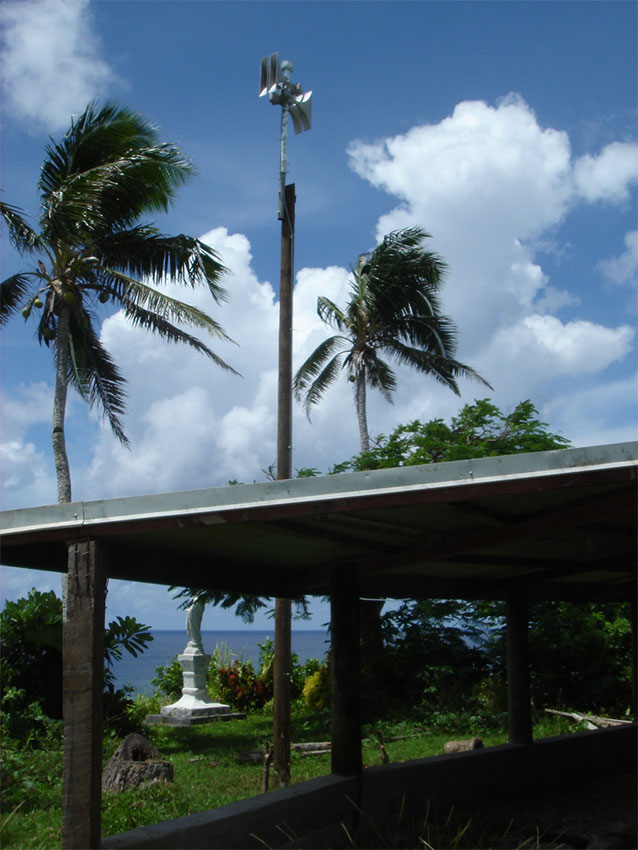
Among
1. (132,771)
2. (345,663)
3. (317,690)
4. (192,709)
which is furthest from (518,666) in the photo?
(317,690)

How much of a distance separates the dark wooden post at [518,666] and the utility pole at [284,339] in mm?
2669

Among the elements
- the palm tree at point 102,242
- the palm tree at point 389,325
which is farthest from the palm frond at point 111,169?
the palm tree at point 389,325

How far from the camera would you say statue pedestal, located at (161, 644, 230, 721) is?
1626 centimetres

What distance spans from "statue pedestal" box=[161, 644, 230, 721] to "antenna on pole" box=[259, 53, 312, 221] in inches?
382

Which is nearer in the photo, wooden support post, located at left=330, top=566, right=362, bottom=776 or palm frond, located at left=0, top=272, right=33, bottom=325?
wooden support post, located at left=330, top=566, right=362, bottom=776

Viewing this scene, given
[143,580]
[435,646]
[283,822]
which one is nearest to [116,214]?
[435,646]

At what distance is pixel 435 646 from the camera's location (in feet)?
50.0

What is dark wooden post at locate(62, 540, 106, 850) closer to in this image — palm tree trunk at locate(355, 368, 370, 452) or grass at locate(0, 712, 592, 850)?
grass at locate(0, 712, 592, 850)

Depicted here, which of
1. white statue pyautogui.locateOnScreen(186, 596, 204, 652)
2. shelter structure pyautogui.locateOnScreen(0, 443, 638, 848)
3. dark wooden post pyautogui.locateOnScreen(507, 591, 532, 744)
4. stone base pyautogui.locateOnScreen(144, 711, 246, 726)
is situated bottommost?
stone base pyautogui.locateOnScreen(144, 711, 246, 726)

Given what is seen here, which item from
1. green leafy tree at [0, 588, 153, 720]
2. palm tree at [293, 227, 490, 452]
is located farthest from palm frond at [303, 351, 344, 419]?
green leafy tree at [0, 588, 153, 720]

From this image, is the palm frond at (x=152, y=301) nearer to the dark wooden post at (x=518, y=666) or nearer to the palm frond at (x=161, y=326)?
the palm frond at (x=161, y=326)

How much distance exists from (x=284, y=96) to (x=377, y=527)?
9020 mm

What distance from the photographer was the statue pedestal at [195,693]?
16258 mm

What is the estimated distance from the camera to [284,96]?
482 inches
